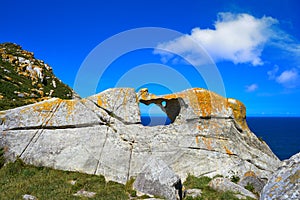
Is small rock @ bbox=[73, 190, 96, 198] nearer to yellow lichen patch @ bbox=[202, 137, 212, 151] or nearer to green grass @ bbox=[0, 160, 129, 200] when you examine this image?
green grass @ bbox=[0, 160, 129, 200]

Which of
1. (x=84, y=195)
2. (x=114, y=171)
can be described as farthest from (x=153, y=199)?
(x=114, y=171)

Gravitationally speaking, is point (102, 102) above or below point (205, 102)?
below

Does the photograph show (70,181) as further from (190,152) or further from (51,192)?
(190,152)

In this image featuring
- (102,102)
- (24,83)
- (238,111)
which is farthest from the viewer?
(24,83)

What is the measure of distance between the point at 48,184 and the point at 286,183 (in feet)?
35.8

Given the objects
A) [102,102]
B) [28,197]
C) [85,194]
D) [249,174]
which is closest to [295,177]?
[85,194]

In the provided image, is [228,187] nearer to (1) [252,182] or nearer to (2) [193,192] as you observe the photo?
(2) [193,192]

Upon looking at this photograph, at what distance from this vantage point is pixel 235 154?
15.5m

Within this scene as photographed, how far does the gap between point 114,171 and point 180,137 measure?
4.49 metres

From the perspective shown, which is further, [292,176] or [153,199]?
[153,199]

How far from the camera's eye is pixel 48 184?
40.5 ft

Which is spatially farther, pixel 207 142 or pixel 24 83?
pixel 24 83

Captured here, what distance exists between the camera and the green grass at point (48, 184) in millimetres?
11273

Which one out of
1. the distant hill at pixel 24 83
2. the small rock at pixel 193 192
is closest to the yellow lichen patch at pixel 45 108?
the small rock at pixel 193 192
